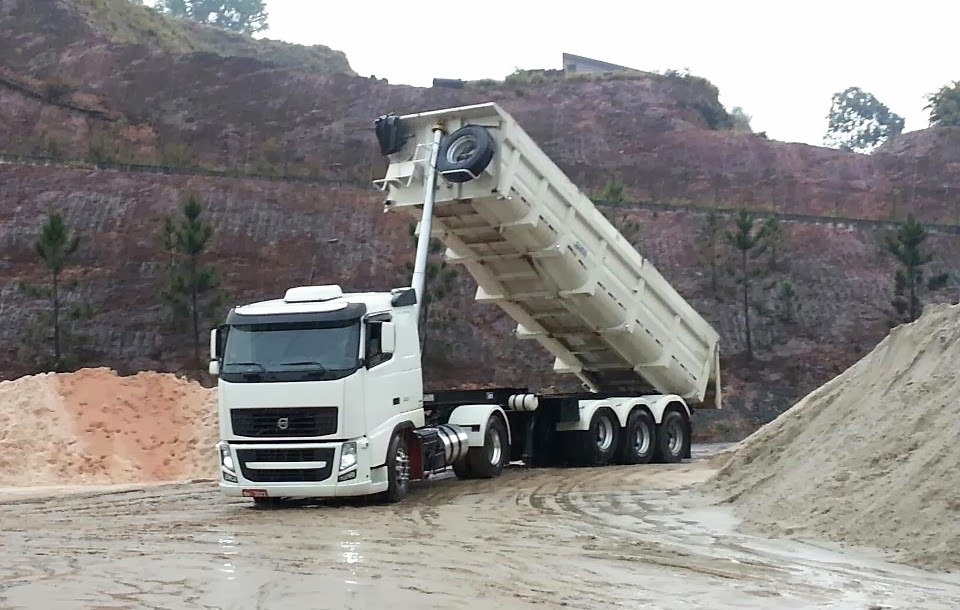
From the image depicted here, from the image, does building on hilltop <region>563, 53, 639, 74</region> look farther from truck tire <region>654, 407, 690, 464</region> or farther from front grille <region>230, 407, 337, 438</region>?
front grille <region>230, 407, 337, 438</region>

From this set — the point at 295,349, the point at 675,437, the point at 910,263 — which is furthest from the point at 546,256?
the point at 910,263

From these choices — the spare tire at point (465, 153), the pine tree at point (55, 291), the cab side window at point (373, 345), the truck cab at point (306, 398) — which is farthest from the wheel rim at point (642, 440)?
the pine tree at point (55, 291)

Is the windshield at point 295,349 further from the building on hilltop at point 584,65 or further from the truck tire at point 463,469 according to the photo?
the building on hilltop at point 584,65

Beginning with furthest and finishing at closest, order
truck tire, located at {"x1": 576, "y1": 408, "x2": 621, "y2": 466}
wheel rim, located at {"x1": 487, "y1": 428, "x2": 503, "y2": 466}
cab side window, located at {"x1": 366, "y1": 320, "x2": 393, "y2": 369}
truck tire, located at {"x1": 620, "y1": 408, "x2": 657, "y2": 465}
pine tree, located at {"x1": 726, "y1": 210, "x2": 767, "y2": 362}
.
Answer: pine tree, located at {"x1": 726, "y1": 210, "x2": 767, "y2": 362} → truck tire, located at {"x1": 620, "y1": 408, "x2": 657, "y2": 465} → truck tire, located at {"x1": 576, "y1": 408, "x2": 621, "y2": 466} → wheel rim, located at {"x1": 487, "y1": 428, "x2": 503, "y2": 466} → cab side window, located at {"x1": 366, "y1": 320, "x2": 393, "y2": 369}

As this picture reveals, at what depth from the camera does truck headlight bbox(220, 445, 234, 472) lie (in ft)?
42.5

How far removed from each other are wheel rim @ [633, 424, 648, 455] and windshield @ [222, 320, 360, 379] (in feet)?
24.9

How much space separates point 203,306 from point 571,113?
118 ft

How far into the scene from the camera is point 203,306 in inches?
1367

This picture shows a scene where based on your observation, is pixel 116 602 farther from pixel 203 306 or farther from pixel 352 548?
pixel 203 306

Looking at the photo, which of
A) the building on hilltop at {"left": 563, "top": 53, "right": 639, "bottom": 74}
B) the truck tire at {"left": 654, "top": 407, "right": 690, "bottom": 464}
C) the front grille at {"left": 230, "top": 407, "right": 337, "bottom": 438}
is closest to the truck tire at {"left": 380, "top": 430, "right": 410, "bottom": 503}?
the front grille at {"left": 230, "top": 407, "right": 337, "bottom": 438}

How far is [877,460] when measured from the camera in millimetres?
10883

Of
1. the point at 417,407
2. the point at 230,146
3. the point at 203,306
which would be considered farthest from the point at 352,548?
the point at 230,146

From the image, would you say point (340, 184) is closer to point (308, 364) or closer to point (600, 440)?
point (600, 440)

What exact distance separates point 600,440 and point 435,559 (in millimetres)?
9544
